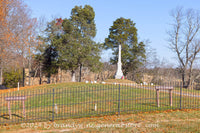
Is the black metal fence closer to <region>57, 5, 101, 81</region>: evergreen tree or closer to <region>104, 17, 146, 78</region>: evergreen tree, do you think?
<region>57, 5, 101, 81</region>: evergreen tree

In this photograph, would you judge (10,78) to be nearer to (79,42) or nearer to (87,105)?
(79,42)

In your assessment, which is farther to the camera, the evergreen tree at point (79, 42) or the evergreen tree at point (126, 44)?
the evergreen tree at point (126, 44)

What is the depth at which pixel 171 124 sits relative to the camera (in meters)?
7.92

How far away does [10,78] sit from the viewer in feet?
127

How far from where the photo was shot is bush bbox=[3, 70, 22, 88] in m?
38.8

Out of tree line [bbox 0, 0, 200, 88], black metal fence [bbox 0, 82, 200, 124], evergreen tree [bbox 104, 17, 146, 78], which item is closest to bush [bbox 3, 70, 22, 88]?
tree line [bbox 0, 0, 200, 88]

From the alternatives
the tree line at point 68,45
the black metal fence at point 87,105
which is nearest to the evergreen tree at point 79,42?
the tree line at point 68,45

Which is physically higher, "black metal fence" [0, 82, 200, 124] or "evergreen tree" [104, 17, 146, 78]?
"evergreen tree" [104, 17, 146, 78]

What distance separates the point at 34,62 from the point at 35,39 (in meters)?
8.23

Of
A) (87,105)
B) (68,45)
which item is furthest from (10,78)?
(87,105)

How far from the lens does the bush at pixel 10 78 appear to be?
38750 millimetres

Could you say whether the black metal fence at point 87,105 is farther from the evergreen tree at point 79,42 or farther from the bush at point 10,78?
the bush at point 10,78

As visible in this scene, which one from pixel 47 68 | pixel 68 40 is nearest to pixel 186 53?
pixel 68 40

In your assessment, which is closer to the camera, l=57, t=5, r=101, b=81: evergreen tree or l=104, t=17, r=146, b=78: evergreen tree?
l=57, t=5, r=101, b=81: evergreen tree
